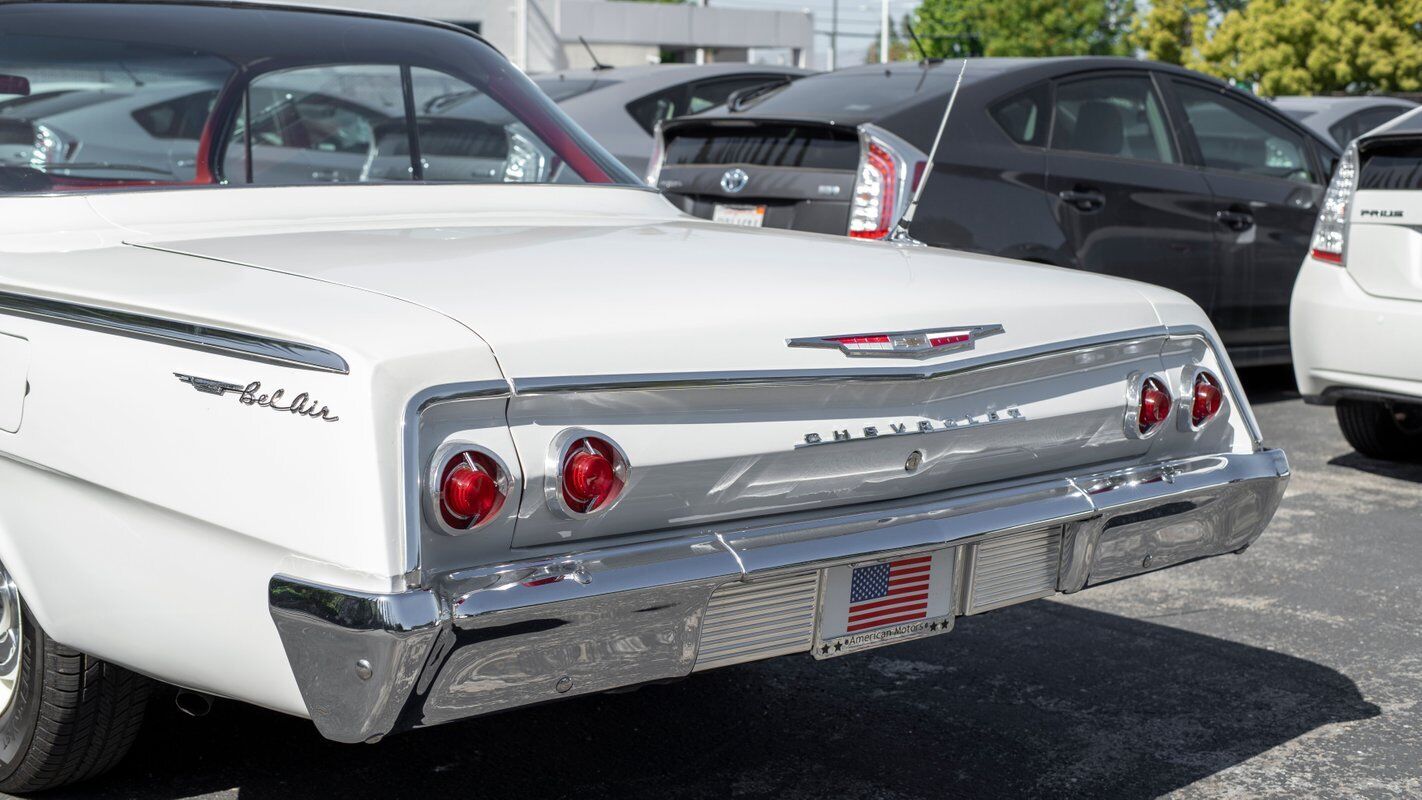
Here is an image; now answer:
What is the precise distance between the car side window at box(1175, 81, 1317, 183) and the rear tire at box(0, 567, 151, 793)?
586 centimetres

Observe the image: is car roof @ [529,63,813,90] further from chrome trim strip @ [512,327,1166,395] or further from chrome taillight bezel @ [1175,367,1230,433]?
chrome trim strip @ [512,327,1166,395]

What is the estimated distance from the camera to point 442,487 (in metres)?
2.29

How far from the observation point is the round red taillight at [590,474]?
241cm

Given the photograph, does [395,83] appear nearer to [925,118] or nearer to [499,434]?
[499,434]

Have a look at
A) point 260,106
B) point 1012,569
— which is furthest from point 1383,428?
point 260,106

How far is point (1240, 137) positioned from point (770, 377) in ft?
19.1

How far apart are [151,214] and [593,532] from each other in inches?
54.0

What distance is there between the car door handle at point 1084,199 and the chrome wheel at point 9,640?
15.7 feet

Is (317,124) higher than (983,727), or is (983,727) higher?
(317,124)

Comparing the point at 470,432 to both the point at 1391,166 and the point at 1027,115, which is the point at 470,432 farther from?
the point at 1027,115

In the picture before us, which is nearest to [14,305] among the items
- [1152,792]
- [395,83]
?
[395,83]

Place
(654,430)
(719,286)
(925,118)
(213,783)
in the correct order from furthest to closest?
1. (925,118)
2. (213,783)
3. (719,286)
4. (654,430)

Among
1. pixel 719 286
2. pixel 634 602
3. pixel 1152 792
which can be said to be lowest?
pixel 1152 792

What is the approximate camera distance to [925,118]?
6352mm
